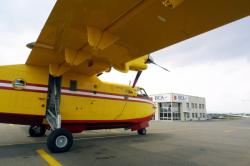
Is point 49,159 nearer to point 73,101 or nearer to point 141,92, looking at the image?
point 73,101

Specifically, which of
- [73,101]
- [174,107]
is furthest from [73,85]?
[174,107]

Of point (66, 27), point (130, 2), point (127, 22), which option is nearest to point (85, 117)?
point (66, 27)

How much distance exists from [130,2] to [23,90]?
669 cm

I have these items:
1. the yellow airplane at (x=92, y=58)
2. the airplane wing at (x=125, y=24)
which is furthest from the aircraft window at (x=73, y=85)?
the airplane wing at (x=125, y=24)

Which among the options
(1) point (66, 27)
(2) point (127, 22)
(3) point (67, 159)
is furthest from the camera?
(3) point (67, 159)

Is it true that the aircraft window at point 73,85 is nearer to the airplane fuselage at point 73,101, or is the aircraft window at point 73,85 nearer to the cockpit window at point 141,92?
the airplane fuselage at point 73,101

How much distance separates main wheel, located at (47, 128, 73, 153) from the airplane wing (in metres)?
2.74

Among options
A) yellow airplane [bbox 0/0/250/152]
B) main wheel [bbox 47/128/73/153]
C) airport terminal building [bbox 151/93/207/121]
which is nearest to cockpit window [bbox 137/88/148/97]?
yellow airplane [bbox 0/0/250/152]

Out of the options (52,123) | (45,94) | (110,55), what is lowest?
(52,123)

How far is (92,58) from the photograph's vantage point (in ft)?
31.1

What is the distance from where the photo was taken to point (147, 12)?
5891 millimetres

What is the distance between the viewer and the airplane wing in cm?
553

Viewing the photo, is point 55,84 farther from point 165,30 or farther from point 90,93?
point 165,30

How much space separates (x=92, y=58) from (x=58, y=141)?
354 cm
